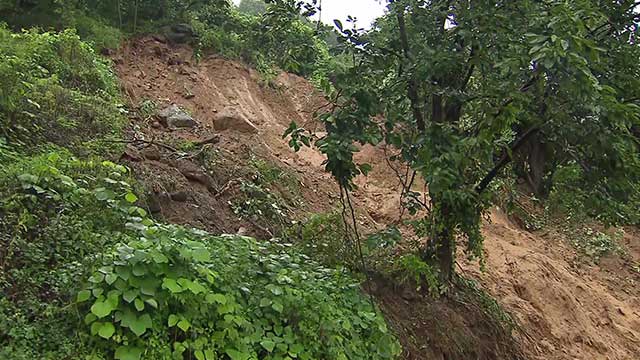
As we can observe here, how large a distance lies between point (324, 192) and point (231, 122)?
1492mm

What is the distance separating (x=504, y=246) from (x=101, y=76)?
514 cm

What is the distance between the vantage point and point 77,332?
276cm

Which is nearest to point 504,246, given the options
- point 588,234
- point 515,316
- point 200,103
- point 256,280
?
point 515,316

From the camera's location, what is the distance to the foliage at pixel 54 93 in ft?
14.1

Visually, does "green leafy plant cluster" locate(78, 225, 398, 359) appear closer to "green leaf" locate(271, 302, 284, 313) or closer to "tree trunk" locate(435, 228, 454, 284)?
"green leaf" locate(271, 302, 284, 313)

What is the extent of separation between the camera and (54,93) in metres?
5.03

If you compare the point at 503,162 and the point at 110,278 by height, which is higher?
the point at 503,162

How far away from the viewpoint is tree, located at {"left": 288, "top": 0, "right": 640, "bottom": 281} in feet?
11.0

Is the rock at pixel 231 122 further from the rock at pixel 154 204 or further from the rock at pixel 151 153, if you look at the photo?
the rock at pixel 154 204

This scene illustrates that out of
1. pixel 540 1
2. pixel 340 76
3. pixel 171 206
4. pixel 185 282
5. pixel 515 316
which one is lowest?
pixel 515 316

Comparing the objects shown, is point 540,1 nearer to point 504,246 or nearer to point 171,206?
point 171,206

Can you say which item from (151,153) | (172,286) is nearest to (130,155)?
(151,153)

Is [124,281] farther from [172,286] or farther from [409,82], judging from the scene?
[409,82]

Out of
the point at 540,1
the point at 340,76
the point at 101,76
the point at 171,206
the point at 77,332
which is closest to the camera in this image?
the point at 77,332
